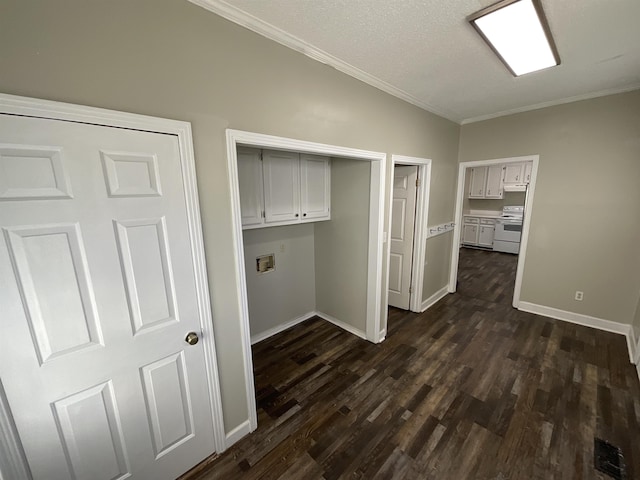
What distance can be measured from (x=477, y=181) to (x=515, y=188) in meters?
0.85

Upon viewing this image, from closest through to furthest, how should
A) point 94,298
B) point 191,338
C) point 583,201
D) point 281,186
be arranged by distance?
point 94,298, point 191,338, point 281,186, point 583,201

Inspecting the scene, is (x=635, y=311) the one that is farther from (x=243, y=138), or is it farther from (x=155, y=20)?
(x=155, y=20)

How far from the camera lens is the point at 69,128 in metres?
0.94

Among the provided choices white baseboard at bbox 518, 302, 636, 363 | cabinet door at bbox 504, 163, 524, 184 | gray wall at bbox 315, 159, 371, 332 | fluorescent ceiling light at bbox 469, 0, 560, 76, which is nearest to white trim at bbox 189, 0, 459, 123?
gray wall at bbox 315, 159, 371, 332

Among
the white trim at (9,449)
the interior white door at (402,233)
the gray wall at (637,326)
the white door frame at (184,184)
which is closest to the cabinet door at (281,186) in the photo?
the white door frame at (184,184)

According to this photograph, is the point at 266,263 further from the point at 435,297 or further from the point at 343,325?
the point at 435,297

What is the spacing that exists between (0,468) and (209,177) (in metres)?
1.42

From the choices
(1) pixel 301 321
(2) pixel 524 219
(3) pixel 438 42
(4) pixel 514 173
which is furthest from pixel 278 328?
(4) pixel 514 173

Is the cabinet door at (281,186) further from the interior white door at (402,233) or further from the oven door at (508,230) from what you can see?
the oven door at (508,230)

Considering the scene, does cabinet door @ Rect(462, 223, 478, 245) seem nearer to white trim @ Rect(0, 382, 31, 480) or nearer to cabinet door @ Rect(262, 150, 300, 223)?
cabinet door @ Rect(262, 150, 300, 223)

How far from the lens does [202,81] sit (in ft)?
4.09

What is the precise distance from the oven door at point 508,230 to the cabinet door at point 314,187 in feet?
17.8

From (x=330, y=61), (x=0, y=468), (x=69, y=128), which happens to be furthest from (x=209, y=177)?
(x=0, y=468)

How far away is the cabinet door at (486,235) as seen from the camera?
6.38m
